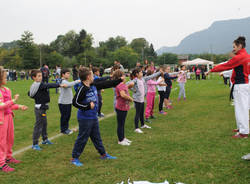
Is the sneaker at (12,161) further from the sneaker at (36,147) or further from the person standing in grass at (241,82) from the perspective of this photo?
the person standing in grass at (241,82)

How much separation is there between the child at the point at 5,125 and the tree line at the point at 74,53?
2501 inches

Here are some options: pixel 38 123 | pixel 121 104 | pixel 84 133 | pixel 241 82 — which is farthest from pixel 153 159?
pixel 241 82

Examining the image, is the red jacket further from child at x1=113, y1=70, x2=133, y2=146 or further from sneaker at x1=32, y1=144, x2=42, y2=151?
sneaker at x1=32, y1=144, x2=42, y2=151

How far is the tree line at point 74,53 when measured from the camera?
64.1 m

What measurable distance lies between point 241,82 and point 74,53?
110924 millimetres

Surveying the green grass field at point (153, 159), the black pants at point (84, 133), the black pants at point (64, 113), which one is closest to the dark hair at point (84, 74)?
the black pants at point (84, 133)

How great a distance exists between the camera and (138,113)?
7.14 meters

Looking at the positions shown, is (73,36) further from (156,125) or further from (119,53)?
(156,125)

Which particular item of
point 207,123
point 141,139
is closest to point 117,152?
point 141,139

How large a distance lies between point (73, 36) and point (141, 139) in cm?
11828

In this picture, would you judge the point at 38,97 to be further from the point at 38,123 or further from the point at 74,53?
the point at 74,53

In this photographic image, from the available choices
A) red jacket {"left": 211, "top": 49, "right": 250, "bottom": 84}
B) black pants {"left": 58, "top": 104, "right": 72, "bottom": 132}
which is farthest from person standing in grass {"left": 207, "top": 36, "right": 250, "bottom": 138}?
black pants {"left": 58, "top": 104, "right": 72, "bottom": 132}

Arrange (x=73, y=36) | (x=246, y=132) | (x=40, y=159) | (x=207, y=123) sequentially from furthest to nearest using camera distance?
(x=73, y=36)
(x=207, y=123)
(x=246, y=132)
(x=40, y=159)

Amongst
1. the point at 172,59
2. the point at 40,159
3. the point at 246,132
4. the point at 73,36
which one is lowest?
the point at 40,159
